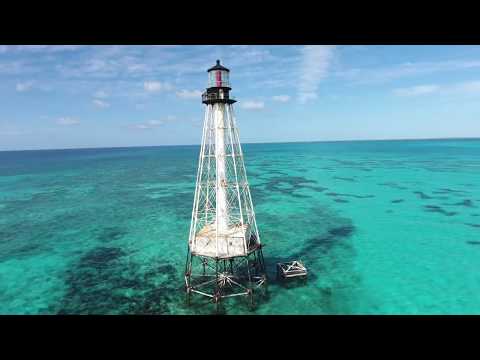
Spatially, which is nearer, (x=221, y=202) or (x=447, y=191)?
(x=221, y=202)

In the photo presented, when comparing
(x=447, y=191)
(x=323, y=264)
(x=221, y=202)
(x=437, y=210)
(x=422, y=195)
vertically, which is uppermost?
(x=221, y=202)

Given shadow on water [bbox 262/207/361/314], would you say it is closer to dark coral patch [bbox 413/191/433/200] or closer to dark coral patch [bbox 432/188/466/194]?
dark coral patch [bbox 413/191/433/200]

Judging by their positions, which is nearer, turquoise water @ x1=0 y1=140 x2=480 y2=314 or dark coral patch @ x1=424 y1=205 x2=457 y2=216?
turquoise water @ x1=0 y1=140 x2=480 y2=314

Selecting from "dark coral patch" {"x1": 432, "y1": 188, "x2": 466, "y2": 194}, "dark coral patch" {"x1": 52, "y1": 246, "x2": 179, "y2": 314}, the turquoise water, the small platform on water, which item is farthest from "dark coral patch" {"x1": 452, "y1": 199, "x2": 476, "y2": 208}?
"dark coral patch" {"x1": 52, "y1": 246, "x2": 179, "y2": 314}

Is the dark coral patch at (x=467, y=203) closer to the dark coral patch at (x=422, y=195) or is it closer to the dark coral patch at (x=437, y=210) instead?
the dark coral patch at (x=437, y=210)

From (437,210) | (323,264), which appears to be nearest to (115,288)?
(323,264)

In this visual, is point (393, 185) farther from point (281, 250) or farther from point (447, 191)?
point (281, 250)

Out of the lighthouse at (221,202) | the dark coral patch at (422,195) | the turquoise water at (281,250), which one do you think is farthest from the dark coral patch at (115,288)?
the dark coral patch at (422,195)
